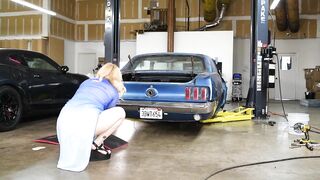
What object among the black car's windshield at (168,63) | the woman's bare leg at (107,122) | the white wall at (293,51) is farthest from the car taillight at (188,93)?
the white wall at (293,51)

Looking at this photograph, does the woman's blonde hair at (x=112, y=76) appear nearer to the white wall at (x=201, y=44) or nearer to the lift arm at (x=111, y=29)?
the lift arm at (x=111, y=29)

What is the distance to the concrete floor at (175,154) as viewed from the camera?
279 centimetres

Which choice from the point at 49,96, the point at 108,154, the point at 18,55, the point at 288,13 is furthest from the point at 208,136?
the point at 288,13

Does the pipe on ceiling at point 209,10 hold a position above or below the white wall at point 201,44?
above

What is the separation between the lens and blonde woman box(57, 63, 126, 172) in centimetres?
277

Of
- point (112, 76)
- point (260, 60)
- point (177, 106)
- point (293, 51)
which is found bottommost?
point (177, 106)

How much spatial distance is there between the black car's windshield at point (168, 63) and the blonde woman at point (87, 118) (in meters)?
2.04

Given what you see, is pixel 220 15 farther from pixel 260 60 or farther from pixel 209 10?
pixel 260 60

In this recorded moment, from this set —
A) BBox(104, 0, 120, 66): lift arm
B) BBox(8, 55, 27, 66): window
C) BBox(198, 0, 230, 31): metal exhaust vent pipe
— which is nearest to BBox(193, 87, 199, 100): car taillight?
BBox(8, 55, 27, 66): window

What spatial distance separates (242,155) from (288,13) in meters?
8.87

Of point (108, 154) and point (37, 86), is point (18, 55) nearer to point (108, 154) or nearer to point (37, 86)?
point (37, 86)

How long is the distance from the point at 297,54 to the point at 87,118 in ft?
37.8

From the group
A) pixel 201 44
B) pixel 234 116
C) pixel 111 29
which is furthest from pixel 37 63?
pixel 201 44

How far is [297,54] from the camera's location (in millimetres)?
12438
